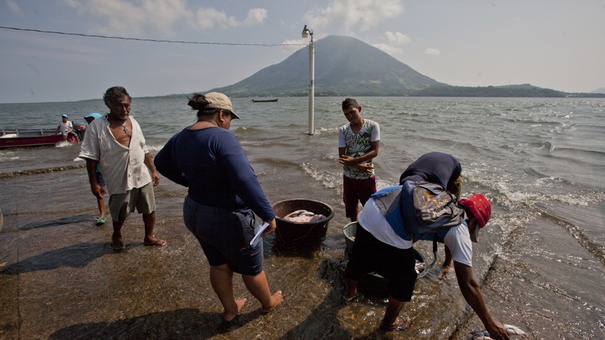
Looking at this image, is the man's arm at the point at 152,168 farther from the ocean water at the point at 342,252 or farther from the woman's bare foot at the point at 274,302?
the woman's bare foot at the point at 274,302

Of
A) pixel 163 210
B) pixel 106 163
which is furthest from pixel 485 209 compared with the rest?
pixel 163 210

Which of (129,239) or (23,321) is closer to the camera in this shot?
(23,321)

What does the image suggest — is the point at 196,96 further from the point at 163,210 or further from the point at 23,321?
the point at 163,210

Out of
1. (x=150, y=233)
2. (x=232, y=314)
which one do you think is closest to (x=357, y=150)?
(x=232, y=314)

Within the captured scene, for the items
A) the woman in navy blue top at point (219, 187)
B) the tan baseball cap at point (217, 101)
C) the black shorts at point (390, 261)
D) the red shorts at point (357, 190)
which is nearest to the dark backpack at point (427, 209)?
the black shorts at point (390, 261)

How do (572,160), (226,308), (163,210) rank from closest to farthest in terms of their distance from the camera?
1. (226,308)
2. (163,210)
3. (572,160)

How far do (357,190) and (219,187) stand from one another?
276 centimetres

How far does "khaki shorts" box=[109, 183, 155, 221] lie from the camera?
3973 mm

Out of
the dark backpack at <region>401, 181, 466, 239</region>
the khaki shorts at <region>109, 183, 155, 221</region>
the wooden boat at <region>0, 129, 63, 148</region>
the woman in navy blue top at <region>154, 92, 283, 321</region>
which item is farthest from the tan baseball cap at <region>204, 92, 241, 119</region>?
the wooden boat at <region>0, 129, 63, 148</region>

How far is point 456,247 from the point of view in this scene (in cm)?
231

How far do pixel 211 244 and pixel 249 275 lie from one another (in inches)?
17.8

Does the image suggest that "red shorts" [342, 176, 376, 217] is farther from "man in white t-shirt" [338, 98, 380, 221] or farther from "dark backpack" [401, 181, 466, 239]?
"dark backpack" [401, 181, 466, 239]

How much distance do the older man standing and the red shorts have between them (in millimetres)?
2923

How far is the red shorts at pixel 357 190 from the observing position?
15.0 feet
